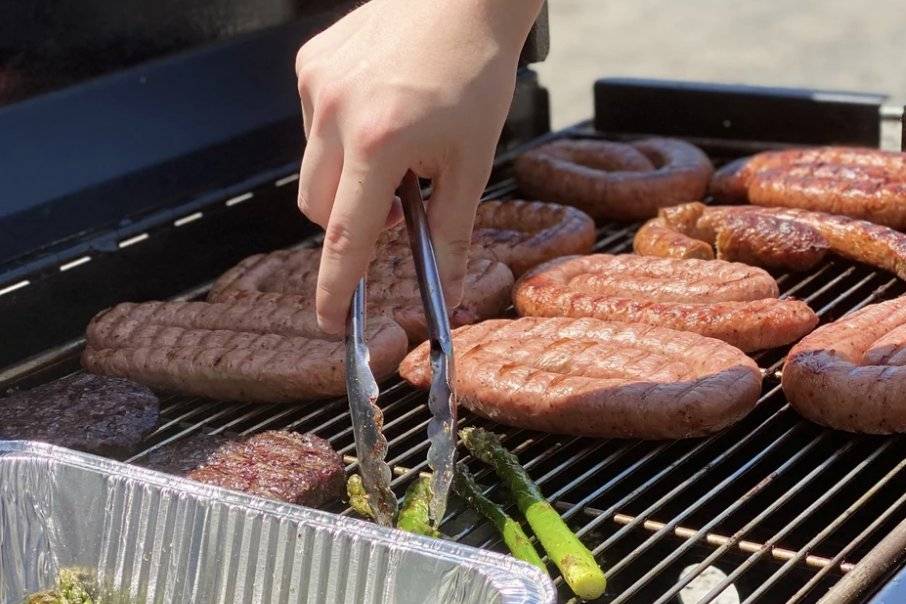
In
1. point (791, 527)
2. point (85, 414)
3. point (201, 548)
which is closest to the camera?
point (201, 548)

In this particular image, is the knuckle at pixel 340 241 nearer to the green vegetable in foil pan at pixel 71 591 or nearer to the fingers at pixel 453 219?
the fingers at pixel 453 219

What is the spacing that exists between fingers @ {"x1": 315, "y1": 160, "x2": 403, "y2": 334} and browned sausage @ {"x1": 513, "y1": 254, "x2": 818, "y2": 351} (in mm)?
1797

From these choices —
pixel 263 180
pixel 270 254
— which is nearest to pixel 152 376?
pixel 270 254

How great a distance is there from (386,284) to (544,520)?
1693 mm

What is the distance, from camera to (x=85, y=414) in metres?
4.46

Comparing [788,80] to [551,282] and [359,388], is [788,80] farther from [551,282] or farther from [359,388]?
[359,388]

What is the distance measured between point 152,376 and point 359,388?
1.71 metres

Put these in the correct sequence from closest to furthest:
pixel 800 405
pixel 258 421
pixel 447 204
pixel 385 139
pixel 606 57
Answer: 1. pixel 385 139
2. pixel 447 204
3. pixel 800 405
4. pixel 258 421
5. pixel 606 57

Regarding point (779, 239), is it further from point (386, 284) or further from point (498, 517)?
point (498, 517)

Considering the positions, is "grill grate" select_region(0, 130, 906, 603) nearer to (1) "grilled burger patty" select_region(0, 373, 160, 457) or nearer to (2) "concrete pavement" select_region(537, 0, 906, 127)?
(1) "grilled burger patty" select_region(0, 373, 160, 457)

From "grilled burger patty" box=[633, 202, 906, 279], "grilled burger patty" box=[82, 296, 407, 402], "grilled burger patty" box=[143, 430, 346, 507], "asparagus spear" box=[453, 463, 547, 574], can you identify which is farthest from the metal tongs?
"grilled burger patty" box=[633, 202, 906, 279]

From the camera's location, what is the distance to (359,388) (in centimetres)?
329

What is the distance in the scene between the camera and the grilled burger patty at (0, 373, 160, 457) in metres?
4.33

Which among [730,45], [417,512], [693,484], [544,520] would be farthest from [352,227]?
[730,45]
